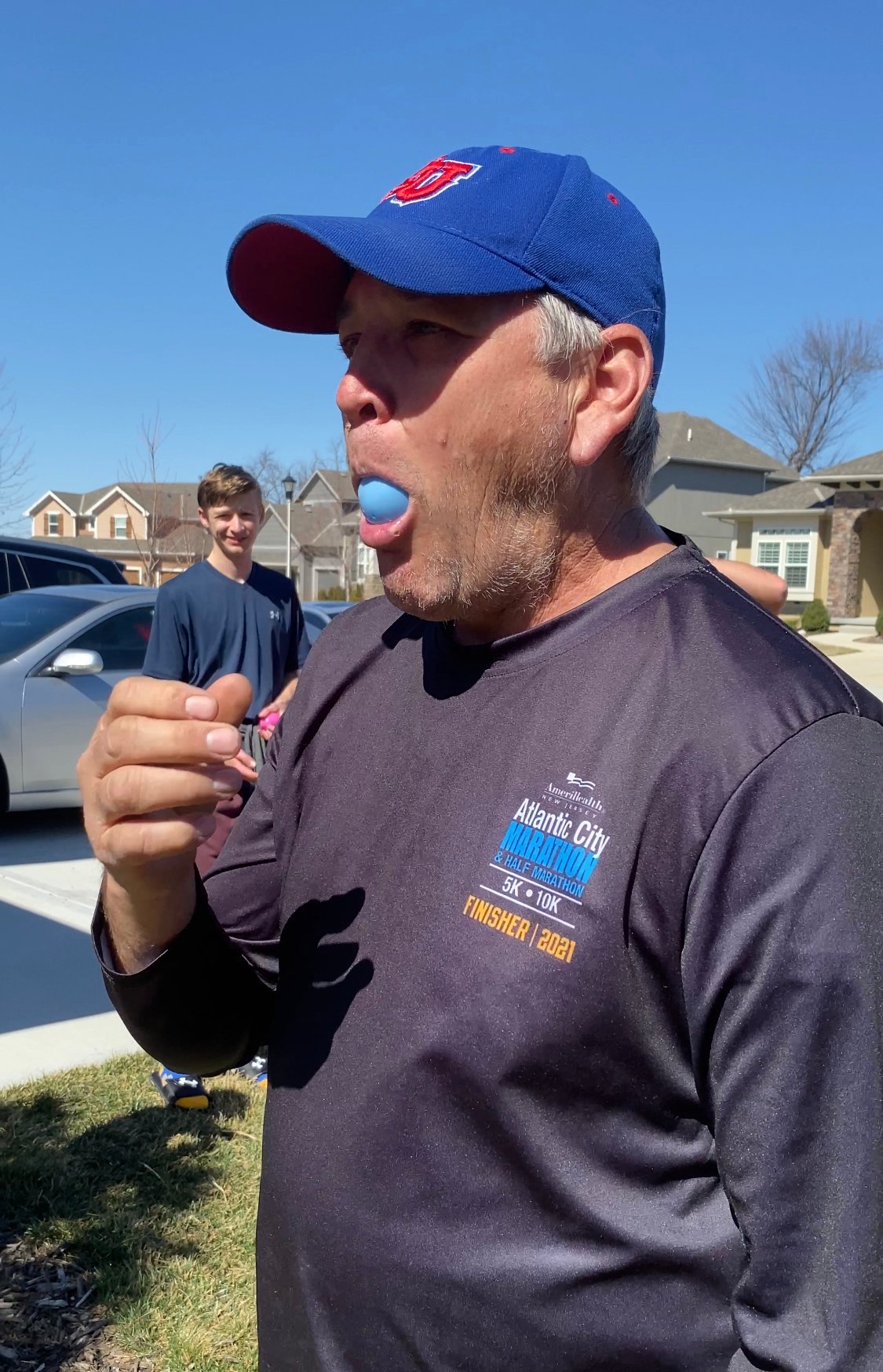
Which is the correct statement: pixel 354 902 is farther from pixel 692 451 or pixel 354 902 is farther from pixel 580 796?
pixel 692 451

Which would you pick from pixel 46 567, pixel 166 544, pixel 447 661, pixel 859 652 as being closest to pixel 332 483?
pixel 166 544

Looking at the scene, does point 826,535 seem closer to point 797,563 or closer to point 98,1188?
point 797,563

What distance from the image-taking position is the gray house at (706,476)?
46000mm

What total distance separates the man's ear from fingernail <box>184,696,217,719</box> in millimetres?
586

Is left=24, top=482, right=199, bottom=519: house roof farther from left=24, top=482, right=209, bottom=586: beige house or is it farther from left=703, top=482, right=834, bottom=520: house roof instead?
left=703, top=482, right=834, bottom=520: house roof

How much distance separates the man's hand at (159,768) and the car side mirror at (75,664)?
21.6 ft

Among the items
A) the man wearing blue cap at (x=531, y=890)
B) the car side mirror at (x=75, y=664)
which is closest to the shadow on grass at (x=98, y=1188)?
the man wearing blue cap at (x=531, y=890)

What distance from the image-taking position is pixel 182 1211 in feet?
11.3

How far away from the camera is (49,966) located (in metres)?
5.43

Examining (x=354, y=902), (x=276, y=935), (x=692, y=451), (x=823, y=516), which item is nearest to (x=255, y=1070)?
(x=276, y=935)

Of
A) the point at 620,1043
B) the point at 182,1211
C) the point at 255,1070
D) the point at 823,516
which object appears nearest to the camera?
the point at 620,1043

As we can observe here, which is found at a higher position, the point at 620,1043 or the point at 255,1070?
the point at 620,1043

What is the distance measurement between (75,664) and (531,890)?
270 inches

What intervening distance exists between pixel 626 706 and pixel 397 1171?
0.61m
